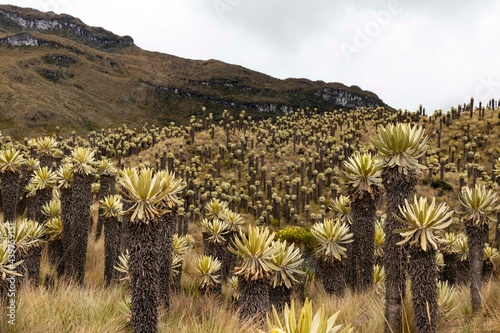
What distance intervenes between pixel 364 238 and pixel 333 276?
1.47 m

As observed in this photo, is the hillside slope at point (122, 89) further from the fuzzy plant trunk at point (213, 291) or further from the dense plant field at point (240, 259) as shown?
the fuzzy plant trunk at point (213, 291)

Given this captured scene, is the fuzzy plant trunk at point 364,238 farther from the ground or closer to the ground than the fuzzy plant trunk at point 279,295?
farther from the ground

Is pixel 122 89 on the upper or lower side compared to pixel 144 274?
upper

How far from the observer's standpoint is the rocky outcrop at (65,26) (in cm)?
16738

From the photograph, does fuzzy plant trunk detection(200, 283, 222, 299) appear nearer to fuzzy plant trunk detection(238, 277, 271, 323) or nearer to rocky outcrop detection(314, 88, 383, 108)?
fuzzy plant trunk detection(238, 277, 271, 323)

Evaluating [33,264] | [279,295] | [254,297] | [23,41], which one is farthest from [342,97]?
[254,297]

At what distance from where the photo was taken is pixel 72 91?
112 meters

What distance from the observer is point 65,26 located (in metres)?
182

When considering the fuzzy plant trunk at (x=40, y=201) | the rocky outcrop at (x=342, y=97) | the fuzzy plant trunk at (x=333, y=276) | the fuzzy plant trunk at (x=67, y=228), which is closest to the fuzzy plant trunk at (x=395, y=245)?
the fuzzy plant trunk at (x=333, y=276)

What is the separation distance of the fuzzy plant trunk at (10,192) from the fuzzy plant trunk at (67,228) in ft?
8.35

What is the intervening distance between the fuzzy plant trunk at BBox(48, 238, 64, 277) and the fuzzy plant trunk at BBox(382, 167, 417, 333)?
30.6ft

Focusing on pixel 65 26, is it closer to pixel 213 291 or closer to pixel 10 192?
pixel 10 192

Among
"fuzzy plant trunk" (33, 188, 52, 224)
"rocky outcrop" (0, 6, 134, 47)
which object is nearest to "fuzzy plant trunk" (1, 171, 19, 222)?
"fuzzy plant trunk" (33, 188, 52, 224)

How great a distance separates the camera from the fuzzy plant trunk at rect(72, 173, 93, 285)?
1054cm
